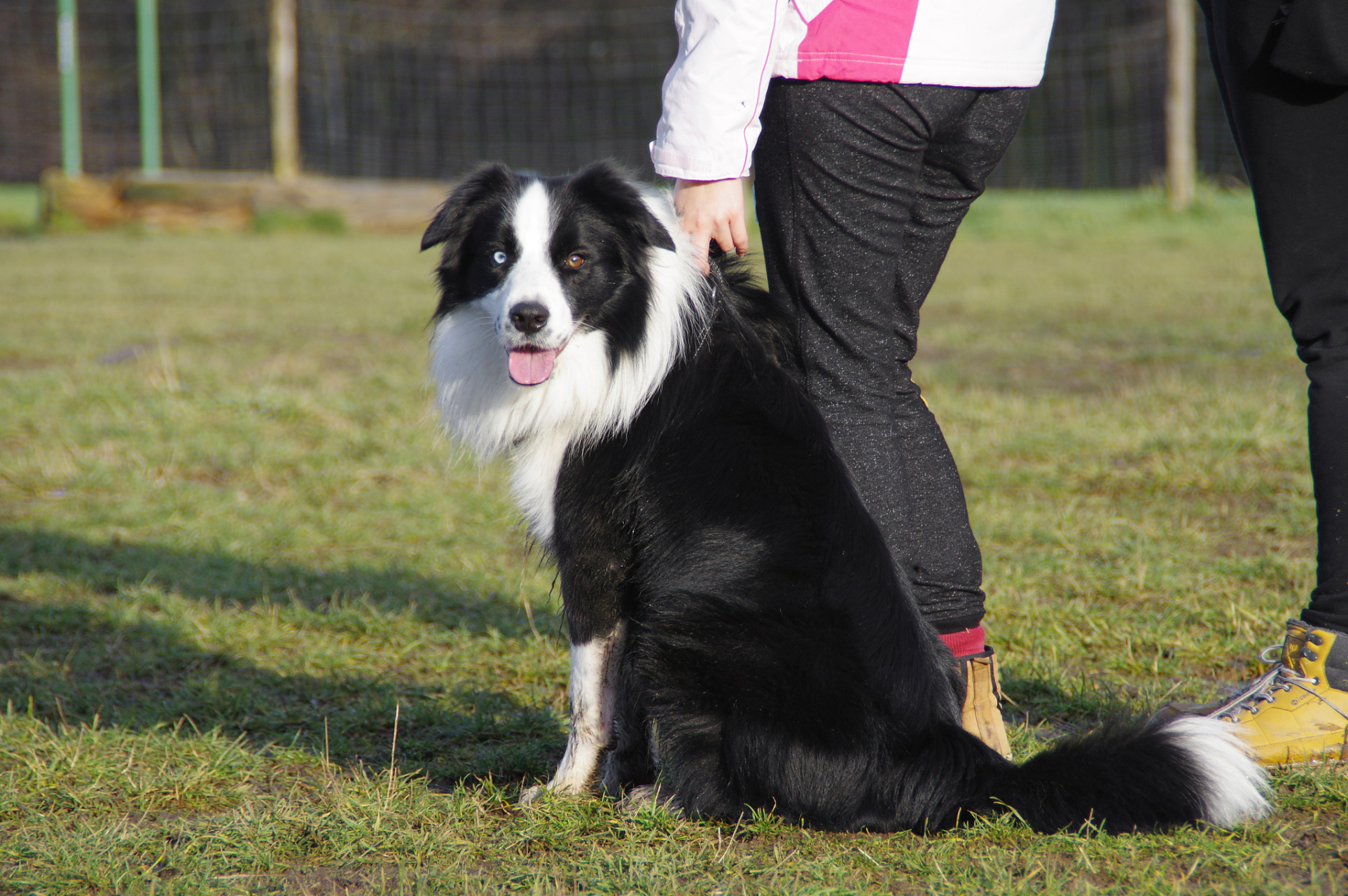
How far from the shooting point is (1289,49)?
203 cm

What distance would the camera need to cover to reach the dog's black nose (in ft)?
7.16

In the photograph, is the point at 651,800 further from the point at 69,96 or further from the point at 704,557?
the point at 69,96

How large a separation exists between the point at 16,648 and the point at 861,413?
239 cm

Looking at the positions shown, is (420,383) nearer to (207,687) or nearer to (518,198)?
(207,687)

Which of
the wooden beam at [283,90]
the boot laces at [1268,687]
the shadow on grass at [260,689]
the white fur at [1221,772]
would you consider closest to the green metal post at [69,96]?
the wooden beam at [283,90]

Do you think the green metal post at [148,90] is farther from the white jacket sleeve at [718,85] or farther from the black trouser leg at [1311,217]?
the black trouser leg at [1311,217]

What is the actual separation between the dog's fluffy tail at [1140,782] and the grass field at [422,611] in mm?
46

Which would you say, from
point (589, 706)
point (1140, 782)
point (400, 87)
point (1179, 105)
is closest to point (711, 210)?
point (589, 706)

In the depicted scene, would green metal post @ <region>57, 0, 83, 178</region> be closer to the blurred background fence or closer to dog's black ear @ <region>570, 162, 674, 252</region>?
the blurred background fence

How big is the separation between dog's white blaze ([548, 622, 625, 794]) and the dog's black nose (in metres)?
0.60

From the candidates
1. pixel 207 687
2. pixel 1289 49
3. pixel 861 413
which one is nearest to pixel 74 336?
pixel 207 687

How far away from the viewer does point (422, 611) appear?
132 inches

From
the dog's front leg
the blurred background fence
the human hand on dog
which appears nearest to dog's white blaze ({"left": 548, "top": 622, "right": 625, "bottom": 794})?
the dog's front leg

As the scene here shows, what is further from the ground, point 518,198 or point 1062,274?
point 518,198
